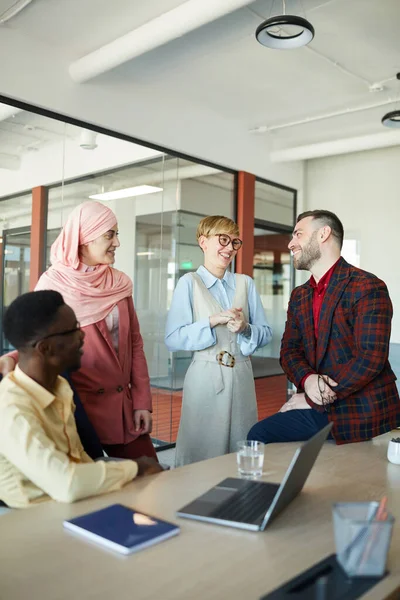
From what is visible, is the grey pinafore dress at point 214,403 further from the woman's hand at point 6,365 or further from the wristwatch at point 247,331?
the woman's hand at point 6,365

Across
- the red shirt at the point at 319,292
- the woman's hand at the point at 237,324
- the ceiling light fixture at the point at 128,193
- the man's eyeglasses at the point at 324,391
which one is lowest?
the man's eyeglasses at the point at 324,391

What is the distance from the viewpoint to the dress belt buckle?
2832 mm

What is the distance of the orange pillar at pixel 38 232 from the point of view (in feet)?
14.4

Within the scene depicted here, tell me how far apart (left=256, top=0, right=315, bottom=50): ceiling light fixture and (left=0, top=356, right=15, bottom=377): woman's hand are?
8.81 ft

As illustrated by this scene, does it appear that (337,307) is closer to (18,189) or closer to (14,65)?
(18,189)

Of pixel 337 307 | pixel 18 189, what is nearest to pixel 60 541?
pixel 337 307

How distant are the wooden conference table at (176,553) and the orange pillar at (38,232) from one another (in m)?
3.20

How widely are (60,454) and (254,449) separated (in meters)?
A: 0.60

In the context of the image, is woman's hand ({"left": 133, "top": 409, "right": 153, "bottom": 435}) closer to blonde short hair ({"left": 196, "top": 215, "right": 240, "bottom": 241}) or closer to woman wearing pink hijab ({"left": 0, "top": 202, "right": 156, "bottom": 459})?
woman wearing pink hijab ({"left": 0, "top": 202, "right": 156, "bottom": 459})

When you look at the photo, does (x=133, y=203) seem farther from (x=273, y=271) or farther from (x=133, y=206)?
(x=273, y=271)

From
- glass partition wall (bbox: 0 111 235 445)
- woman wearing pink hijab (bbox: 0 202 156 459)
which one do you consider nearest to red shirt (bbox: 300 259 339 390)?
woman wearing pink hijab (bbox: 0 202 156 459)

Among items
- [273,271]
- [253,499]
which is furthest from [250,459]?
[273,271]

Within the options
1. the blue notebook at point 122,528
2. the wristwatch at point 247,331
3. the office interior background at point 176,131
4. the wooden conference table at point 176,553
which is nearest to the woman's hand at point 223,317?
the wristwatch at point 247,331

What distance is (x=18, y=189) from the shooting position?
4258 mm
